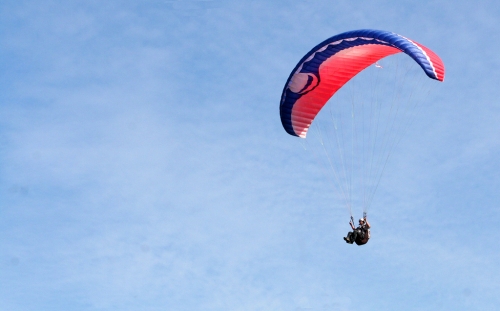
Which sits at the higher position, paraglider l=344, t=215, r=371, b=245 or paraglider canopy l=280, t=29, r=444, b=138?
paraglider canopy l=280, t=29, r=444, b=138

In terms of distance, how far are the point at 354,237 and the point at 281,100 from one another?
19.0 feet

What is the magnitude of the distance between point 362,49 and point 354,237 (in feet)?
22.0

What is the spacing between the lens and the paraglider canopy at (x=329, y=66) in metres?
37.3

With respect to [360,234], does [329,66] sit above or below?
above

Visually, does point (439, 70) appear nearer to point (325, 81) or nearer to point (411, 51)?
point (411, 51)

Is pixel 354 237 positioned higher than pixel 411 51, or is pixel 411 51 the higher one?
pixel 411 51

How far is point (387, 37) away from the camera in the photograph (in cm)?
3722

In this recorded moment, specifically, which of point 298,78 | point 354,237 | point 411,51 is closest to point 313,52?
point 298,78

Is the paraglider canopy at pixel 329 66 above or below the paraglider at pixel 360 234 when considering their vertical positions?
above

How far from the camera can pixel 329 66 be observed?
39938 mm

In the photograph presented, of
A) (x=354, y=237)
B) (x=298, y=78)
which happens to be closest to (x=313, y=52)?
(x=298, y=78)

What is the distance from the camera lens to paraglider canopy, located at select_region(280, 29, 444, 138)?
3731cm

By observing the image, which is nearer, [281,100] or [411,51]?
[411,51]

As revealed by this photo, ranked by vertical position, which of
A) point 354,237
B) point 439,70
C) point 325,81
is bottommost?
point 354,237
